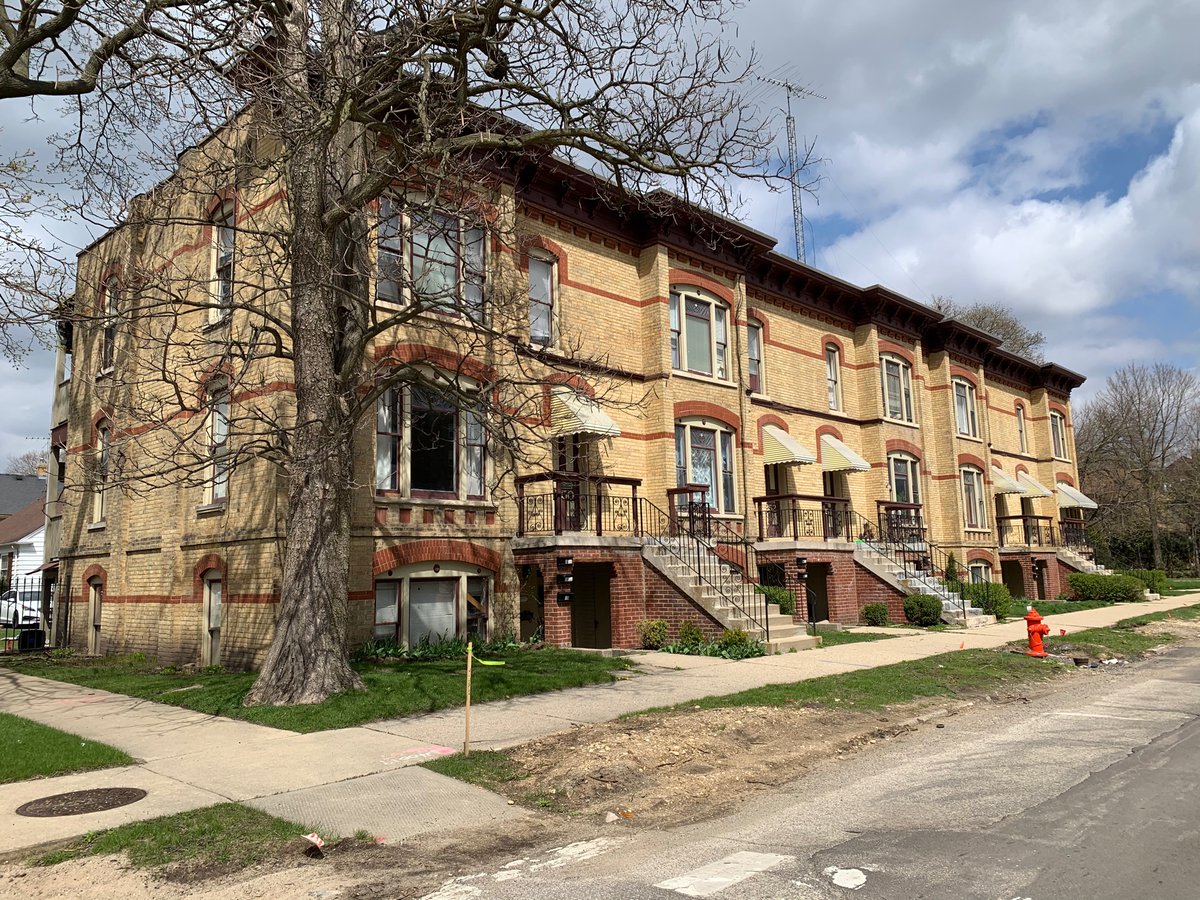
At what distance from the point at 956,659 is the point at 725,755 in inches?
305

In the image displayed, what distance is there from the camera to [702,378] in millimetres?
21031

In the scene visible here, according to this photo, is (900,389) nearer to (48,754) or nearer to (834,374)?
(834,374)

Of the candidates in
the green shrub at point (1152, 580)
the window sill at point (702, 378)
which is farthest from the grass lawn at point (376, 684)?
the green shrub at point (1152, 580)

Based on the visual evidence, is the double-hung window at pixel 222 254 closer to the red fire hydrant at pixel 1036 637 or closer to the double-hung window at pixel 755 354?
the double-hung window at pixel 755 354

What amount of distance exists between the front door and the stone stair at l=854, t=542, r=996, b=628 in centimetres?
723

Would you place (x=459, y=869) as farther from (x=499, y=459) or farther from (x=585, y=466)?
(x=585, y=466)

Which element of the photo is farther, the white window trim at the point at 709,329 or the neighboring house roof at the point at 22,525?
the neighboring house roof at the point at 22,525

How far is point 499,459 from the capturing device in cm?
1675

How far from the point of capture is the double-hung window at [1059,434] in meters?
39.2

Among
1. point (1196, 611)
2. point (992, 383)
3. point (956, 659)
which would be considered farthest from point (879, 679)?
point (992, 383)

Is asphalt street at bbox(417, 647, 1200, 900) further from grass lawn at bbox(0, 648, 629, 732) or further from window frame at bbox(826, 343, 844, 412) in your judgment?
window frame at bbox(826, 343, 844, 412)

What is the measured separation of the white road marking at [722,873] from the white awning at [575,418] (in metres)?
12.4

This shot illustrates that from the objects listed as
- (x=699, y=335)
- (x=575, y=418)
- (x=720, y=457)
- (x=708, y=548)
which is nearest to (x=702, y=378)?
(x=699, y=335)

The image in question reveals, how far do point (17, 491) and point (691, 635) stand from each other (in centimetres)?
4959
